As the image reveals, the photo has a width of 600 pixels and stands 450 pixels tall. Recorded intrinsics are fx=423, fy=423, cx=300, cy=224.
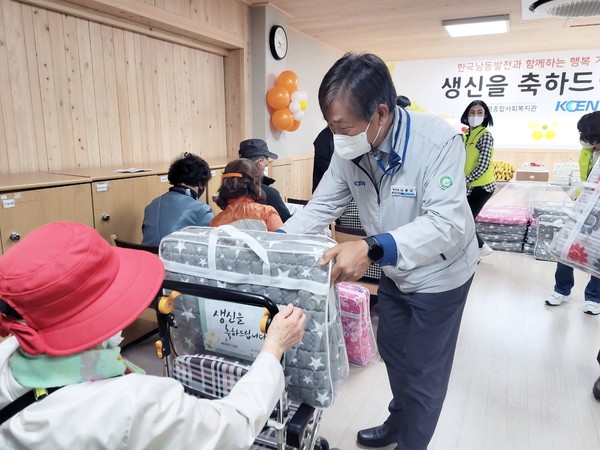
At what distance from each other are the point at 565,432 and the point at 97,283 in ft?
6.79

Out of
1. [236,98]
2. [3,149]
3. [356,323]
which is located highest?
[236,98]

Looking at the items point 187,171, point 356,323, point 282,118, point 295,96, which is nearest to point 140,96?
point 187,171

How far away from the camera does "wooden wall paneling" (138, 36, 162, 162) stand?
11.4 ft

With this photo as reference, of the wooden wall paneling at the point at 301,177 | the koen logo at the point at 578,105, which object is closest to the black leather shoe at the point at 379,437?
the wooden wall paneling at the point at 301,177

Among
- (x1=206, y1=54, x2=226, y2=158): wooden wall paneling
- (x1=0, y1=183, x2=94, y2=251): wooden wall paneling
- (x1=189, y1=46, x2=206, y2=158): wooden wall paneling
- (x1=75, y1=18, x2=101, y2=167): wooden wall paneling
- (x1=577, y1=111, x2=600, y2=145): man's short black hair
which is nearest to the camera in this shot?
(x1=0, y1=183, x2=94, y2=251): wooden wall paneling

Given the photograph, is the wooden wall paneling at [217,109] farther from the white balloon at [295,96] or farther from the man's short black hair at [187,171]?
the man's short black hair at [187,171]

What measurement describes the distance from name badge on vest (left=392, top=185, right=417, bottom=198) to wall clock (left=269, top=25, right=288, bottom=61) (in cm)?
372

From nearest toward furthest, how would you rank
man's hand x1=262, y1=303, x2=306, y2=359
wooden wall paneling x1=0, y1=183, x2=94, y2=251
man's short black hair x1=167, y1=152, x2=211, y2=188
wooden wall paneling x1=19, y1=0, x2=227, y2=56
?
man's hand x1=262, y1=303, x2=306, y2=359, wooden wall paneling x1=0, y1=183, x2=94, y2=251, man's short black hair x1=167, y1=152, x2=211, y2=188, wooden wall paneling x1=19, y1=0, x2=227, y2=56

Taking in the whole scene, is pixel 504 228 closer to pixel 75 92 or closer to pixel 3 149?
pixel 75 92

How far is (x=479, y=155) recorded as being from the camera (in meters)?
3.73

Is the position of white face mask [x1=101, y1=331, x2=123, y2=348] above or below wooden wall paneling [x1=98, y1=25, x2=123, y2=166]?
below

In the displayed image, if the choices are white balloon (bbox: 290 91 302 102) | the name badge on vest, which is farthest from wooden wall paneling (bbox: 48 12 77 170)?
the name badge on vest

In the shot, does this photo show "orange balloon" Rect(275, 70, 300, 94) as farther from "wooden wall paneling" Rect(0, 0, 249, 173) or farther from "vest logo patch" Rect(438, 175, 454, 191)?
"vest logo patch" Rect(438, 175, 454, 191)

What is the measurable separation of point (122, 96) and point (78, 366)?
3048mm
